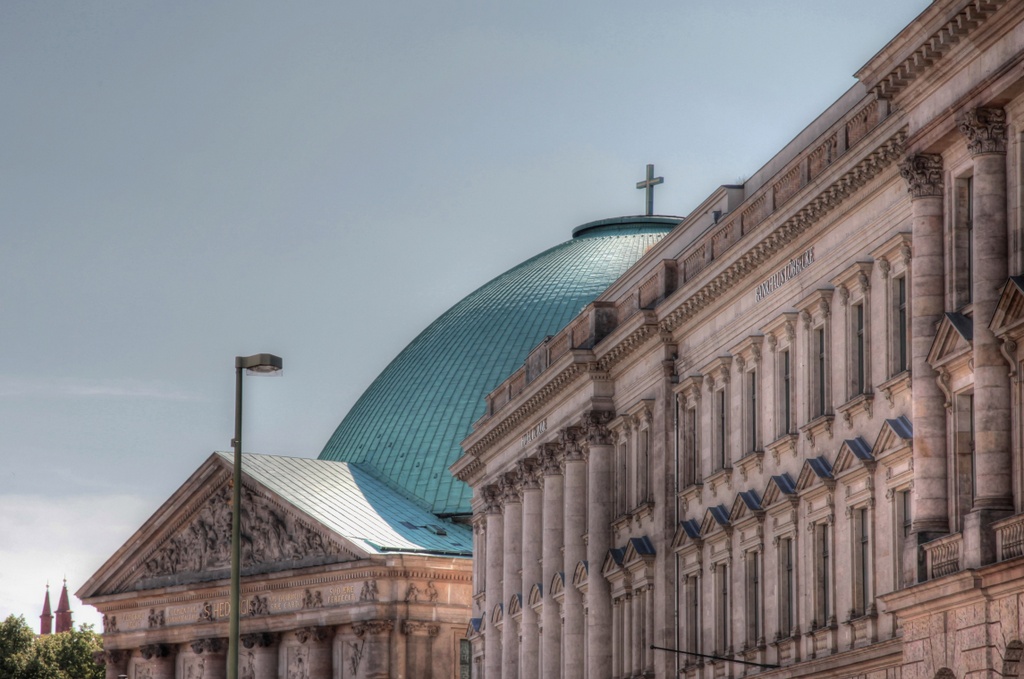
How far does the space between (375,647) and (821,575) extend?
48345 millimetres

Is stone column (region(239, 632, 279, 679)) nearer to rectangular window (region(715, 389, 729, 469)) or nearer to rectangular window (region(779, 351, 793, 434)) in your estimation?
rectangular window (region(715, 389, 729, 469))

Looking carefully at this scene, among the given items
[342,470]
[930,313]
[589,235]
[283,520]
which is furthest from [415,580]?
[930,313]

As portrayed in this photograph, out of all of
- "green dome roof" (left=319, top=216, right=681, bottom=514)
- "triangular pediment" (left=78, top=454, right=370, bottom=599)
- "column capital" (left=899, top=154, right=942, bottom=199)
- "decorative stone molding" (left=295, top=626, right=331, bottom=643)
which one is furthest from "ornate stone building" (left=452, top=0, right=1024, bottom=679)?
"green dome roof" (left=319, top=216, right=681, bottom=514)

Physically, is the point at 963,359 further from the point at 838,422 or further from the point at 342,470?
the point at 342,470

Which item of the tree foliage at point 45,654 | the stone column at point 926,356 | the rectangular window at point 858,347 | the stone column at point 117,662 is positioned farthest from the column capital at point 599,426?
the tree foliage at point 45,654

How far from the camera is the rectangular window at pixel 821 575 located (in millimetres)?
46625

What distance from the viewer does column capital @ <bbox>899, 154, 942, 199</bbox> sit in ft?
126

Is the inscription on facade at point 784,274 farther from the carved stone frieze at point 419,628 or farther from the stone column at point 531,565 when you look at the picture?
the carved stone frieze at point 419,628

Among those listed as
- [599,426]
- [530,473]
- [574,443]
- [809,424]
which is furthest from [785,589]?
[530,473]

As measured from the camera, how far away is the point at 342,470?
105 m

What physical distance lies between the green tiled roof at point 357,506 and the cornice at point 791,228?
3895 centimetres

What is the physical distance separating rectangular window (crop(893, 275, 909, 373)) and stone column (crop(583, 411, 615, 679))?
19.9m

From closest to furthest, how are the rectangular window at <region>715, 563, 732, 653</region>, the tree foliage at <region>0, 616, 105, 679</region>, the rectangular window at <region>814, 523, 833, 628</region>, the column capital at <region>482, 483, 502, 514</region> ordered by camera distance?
the rectangular window at <region>814, 523, 833, 628</region> → the rectangular window at <region>715, 563, 732, 653</region> → the column capital at <region>482, 483, 502, 514</region> → the tree foliage at <region>0, 616, 105, 679</region>

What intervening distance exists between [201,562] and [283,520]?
227 inches
